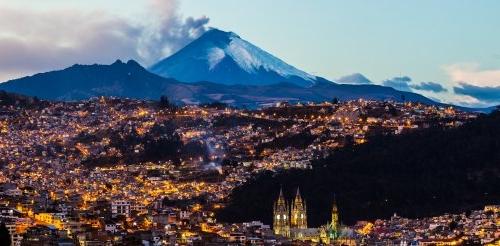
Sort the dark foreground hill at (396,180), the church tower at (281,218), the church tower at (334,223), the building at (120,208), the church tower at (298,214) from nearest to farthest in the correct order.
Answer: the church tower at (334,223) → the building at (120,208) → the church tower at (281,218) → the church tower at (298,214) → the dark foreground hill at (396,180)

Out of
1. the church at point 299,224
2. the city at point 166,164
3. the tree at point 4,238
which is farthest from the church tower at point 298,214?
the tree at point 4,238

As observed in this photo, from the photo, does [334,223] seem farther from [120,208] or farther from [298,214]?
[120,208]

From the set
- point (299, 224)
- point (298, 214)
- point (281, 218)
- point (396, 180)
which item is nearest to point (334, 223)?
point (299, 224)

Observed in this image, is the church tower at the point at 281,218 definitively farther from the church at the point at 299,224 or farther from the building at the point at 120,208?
the building at the point at 120,208

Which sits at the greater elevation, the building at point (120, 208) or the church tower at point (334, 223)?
the building at point (120, 208)

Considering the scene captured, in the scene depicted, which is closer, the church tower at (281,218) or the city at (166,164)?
the city at (166,164)

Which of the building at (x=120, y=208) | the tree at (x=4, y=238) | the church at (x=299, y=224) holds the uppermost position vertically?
the tree at (x=4, y=238)
